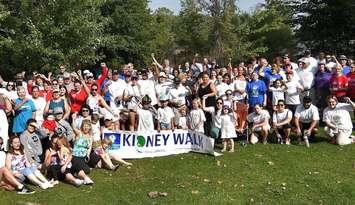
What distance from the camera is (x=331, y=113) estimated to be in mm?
17375

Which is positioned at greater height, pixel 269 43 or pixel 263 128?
pixel 269 43

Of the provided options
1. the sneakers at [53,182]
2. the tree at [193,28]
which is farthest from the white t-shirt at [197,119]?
the tree at [193,28]

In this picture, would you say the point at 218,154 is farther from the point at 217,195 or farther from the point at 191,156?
the point at 217,195

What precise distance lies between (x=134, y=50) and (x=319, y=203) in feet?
115

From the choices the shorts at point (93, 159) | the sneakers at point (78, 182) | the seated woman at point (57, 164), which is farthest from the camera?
the shorts at point (93, 159)

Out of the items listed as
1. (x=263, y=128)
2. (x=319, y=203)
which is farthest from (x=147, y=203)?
(x=263, y=128)

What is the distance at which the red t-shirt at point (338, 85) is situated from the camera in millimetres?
17734

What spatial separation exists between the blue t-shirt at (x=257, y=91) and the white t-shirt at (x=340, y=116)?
1.93 metres

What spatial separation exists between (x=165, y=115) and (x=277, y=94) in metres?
3.60

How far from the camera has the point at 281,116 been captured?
17.4 metres

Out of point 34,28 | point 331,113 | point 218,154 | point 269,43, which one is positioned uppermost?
point 269,43

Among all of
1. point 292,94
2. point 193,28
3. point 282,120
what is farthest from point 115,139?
point 193,28

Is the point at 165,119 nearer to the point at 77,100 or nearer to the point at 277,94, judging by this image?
the point at 77,100

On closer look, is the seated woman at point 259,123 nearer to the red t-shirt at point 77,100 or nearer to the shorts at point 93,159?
the shorts at point 93,159
